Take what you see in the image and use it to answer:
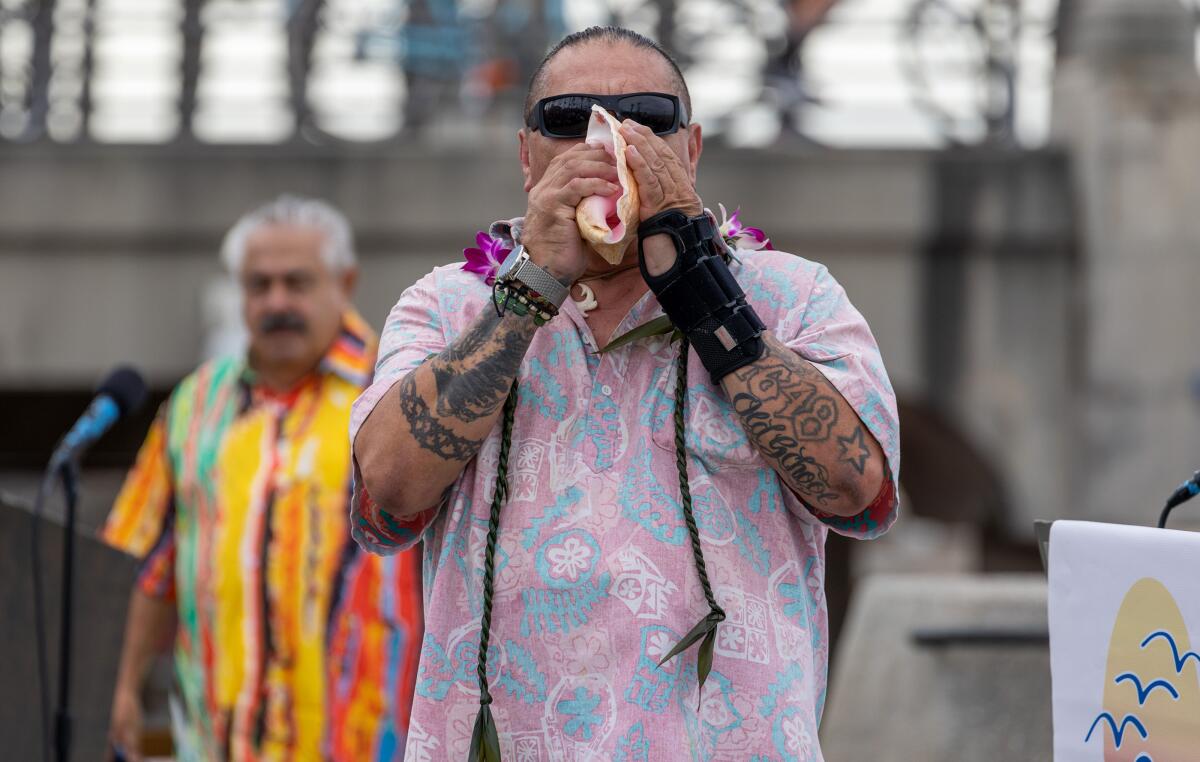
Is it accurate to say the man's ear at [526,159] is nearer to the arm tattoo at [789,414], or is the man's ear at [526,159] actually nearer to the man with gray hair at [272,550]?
the arm tattoo at [789,414]

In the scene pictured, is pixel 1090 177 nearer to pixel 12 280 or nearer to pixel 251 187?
pixel 251 187

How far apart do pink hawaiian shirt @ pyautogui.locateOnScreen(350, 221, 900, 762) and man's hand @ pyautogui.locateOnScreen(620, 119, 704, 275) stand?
0.64 feet

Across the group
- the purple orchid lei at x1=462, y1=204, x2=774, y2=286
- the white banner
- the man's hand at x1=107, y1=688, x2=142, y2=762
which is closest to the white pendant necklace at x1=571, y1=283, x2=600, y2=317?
the purple orchid lei at x1=462, y1=204, x2=774, y2=286

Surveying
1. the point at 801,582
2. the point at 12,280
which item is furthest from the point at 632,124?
the point at 12,280

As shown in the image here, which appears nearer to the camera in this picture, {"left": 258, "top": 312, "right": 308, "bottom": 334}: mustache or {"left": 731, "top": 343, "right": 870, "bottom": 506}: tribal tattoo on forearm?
{"left": 731, "top": 343, "right": 870, "bottom": 506}: tribal tattoo on forearm

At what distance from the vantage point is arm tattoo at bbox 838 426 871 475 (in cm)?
244

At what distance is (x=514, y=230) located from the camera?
2.71m

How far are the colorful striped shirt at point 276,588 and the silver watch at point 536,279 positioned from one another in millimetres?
2079

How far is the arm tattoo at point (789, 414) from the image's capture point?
243cm

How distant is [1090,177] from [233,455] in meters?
5.55

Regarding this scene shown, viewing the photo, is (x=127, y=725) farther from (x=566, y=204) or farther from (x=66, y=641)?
(x=566, y=204)

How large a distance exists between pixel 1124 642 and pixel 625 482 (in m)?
0.86

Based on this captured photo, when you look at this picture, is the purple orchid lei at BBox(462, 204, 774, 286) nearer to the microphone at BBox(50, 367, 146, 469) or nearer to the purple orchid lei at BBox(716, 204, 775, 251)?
the purple orchid lei at BBox(716, 204, 775, 251)

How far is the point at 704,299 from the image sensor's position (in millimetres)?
2453
